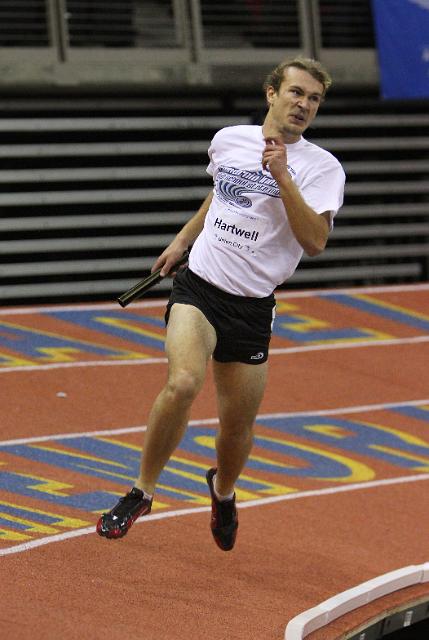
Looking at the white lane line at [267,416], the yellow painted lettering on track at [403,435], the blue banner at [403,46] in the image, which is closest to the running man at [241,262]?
the white lane line at [267,416]

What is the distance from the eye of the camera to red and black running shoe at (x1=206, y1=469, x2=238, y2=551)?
6.66m

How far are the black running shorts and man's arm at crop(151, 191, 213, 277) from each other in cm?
16

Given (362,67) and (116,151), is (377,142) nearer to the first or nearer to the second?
(362,67)

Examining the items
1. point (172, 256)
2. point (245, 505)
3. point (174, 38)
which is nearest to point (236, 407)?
point (172, 256)

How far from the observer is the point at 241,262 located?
6.18 m

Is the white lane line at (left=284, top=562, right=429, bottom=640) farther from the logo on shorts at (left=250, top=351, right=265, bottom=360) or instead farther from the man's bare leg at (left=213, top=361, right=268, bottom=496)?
the logo on shorts at (left=250, top=351, right=265, bottom=360)

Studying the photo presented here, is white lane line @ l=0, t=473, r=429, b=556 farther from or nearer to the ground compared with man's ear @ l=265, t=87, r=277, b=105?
nearer to the ground

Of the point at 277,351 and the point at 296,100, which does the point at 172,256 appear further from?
the point at 277,351

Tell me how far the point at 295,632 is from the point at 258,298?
1504 mm

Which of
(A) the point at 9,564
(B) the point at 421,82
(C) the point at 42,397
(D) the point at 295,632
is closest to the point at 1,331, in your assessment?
(C) the point at 42,397

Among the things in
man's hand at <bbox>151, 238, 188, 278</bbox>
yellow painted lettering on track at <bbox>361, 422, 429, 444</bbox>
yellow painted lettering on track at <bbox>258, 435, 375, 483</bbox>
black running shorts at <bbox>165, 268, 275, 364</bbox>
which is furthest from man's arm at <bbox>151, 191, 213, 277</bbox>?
yellow painted lettering on track at <bbox>361, 422, 429, 444</bbox>

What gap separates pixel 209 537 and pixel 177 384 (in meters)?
1.80

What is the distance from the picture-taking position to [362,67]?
51.4 feet

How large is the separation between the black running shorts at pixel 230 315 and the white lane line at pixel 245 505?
1344 mm
